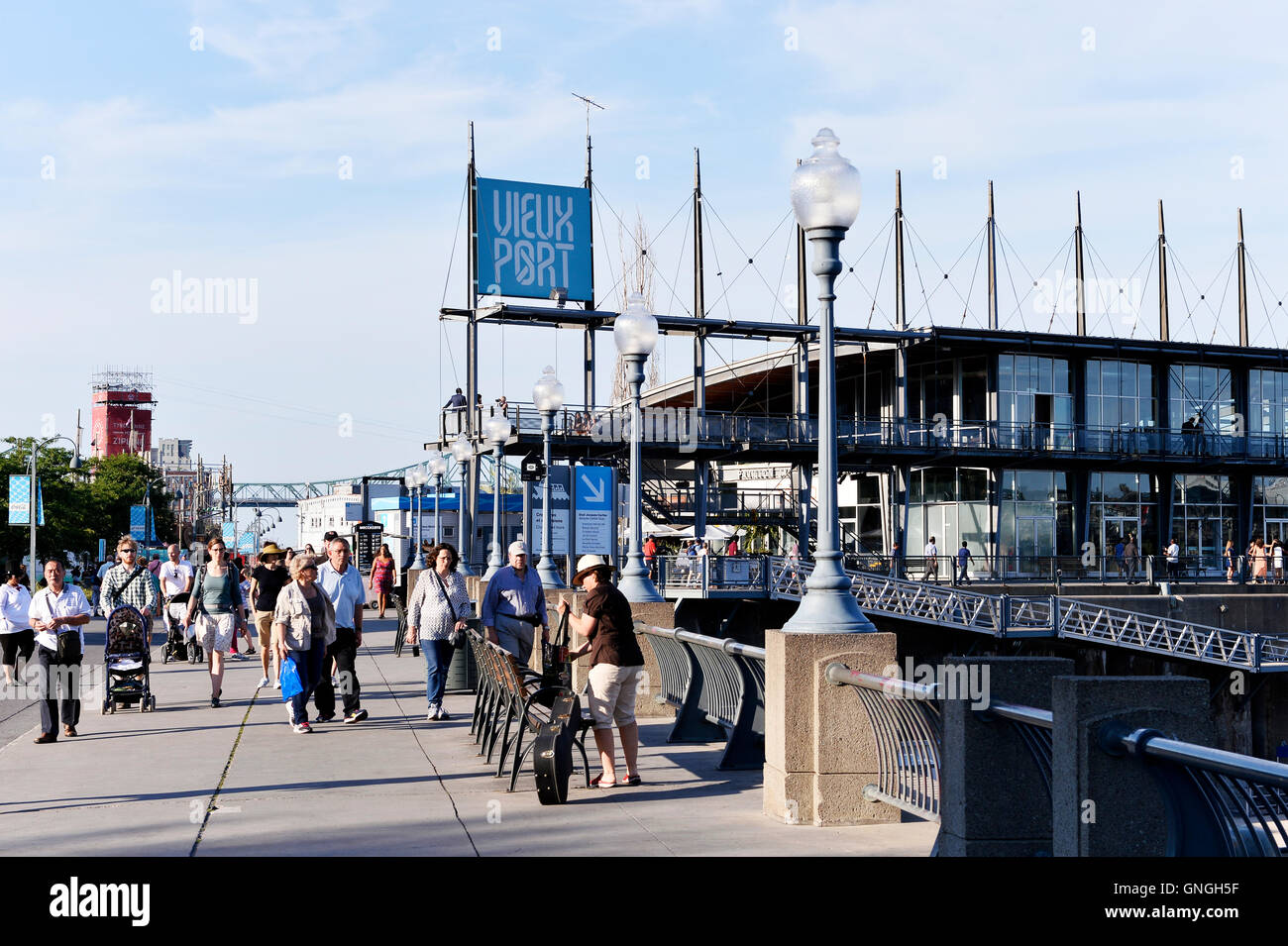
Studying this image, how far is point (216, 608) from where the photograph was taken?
53.0ft

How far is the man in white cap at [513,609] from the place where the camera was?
44.3ft

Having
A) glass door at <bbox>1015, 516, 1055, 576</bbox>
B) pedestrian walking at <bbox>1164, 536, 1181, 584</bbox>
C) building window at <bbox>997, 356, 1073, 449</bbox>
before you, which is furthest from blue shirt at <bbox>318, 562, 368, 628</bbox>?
glass door at <bbox>1015, 516, 1055, 576</bbox>

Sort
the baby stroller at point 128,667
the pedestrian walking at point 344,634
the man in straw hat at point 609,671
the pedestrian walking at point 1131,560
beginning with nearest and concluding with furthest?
the man in straw hat at point 609,671 < the pedestrian walking at point 344,634 < the baby stroller at point 128,667 < the pedestrian walking at point 1131,560

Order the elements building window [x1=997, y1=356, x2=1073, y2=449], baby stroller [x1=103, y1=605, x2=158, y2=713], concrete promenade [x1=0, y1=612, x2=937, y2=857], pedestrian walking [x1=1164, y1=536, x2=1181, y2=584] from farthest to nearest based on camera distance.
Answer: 1. building window [x1=997, y1=356, x2=1073, y2=449]
2. pedestrian walking [x1=1164, y1=536, x2=1181, y2=584]
3. baby stroller [x1=103, y1=605, x2=158, y2=713]
4. concrete promenade [x1=0, y1=612, x2=937, y2=857]

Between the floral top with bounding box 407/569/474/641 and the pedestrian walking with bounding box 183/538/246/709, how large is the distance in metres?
2.72

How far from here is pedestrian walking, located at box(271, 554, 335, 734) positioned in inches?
520

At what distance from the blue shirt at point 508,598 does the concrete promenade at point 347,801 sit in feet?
4.05

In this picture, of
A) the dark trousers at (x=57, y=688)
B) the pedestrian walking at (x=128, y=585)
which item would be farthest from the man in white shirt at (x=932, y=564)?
the dark trousers at (x=57, y=688)

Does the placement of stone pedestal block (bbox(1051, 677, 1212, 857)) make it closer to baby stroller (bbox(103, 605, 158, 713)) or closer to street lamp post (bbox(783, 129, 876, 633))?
street lamp post (bbox(783, 129, 876, 633))

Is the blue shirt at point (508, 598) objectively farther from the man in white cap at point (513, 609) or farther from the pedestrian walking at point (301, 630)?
the pedestrian walking at point (301, 630)

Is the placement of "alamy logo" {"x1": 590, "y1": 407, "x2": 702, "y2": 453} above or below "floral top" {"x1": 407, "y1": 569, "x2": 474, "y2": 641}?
above
